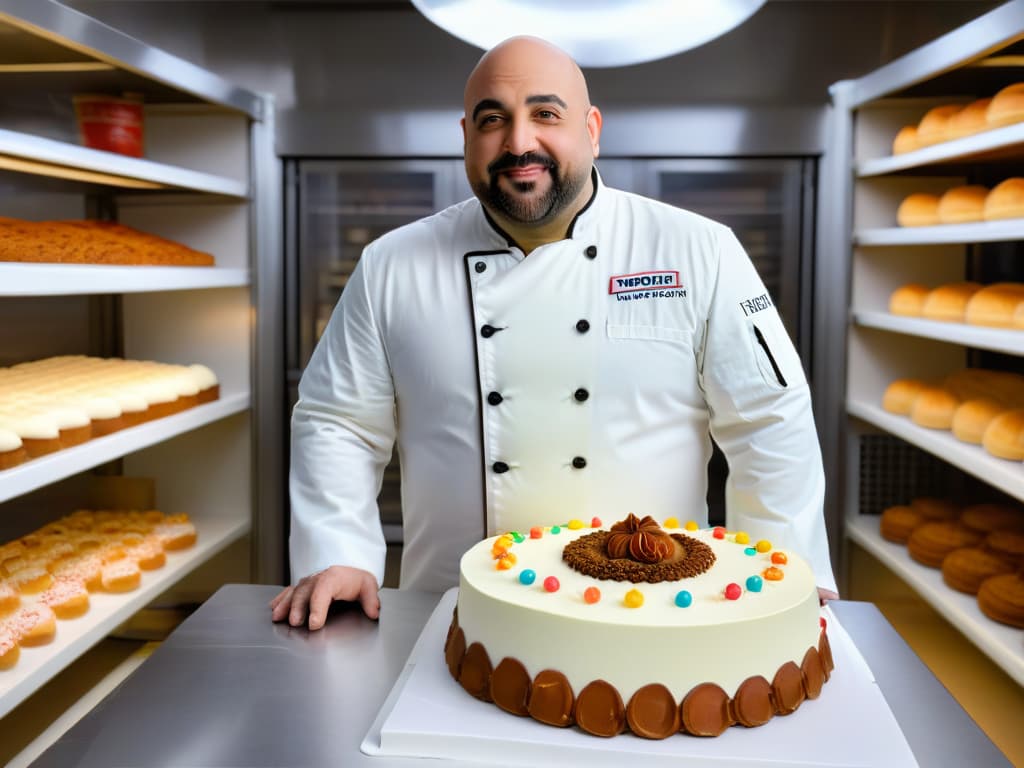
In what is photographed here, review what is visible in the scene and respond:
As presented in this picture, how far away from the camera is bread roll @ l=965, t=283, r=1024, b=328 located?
2.51 m

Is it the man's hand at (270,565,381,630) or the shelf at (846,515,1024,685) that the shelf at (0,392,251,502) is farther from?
the shelf at (846,515,1024,685)

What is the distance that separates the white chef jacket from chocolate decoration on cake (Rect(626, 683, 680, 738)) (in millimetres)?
661

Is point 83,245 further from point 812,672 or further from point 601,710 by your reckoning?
point 812,672

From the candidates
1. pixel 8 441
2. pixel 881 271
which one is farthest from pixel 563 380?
pixel 881 271

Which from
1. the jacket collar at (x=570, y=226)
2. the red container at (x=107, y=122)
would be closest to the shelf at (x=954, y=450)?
the jacket collar at (x=570, y=226)

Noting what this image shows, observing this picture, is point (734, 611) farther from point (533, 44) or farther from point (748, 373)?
point (533, 44)

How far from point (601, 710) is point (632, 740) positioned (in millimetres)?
43

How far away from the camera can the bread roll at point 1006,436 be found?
91.6 inches

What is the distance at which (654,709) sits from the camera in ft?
3.34

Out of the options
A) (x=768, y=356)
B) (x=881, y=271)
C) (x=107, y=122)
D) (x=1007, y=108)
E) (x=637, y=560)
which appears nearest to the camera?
(x=637, y=560)

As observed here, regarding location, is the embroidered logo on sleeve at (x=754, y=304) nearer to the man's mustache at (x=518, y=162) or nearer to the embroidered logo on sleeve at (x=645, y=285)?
the embroidered logo on sleeve at (x=645, y=285)

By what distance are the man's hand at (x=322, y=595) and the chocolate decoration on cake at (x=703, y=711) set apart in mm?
552

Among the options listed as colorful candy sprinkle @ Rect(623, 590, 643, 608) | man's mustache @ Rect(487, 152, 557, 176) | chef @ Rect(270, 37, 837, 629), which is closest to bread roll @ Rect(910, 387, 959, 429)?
chef @ Rect(270, 37, 837, 629)

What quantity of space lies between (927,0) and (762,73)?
620 millimetres
